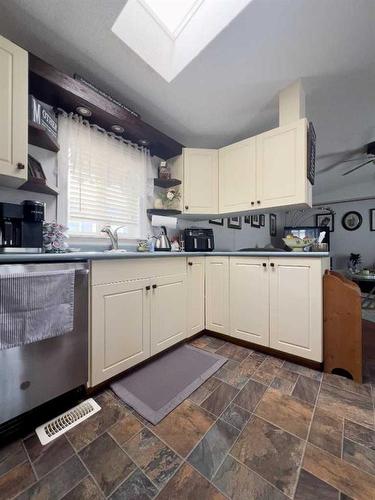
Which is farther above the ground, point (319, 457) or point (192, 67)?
point (192, 67)

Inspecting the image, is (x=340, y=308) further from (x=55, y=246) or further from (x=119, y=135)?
(x=119, y=135)

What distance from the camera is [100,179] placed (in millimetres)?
1928

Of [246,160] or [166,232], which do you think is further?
[166,232]

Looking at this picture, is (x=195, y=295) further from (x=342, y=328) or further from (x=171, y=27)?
(x=171, y=27)

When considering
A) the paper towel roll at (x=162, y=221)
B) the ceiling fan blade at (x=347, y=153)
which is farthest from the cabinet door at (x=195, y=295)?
the ceiling fan blade at (x=347, y=153)

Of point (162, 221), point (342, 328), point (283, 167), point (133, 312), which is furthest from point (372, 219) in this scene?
point (133, 312)

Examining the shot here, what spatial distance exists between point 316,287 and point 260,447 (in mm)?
1082

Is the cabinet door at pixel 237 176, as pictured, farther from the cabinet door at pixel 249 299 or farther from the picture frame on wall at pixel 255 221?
the picture frame on wall at pixel 255 221

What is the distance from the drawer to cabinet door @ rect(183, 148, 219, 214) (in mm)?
750

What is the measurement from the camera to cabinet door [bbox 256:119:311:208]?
1795 mm

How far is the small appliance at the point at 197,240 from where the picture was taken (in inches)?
93.7

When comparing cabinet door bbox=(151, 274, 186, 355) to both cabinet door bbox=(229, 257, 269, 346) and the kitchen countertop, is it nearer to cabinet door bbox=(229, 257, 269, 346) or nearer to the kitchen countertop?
the kitchen countertop

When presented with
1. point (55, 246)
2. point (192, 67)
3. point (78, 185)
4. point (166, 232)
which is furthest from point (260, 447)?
point (192, 67)

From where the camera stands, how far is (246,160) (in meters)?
2.16
